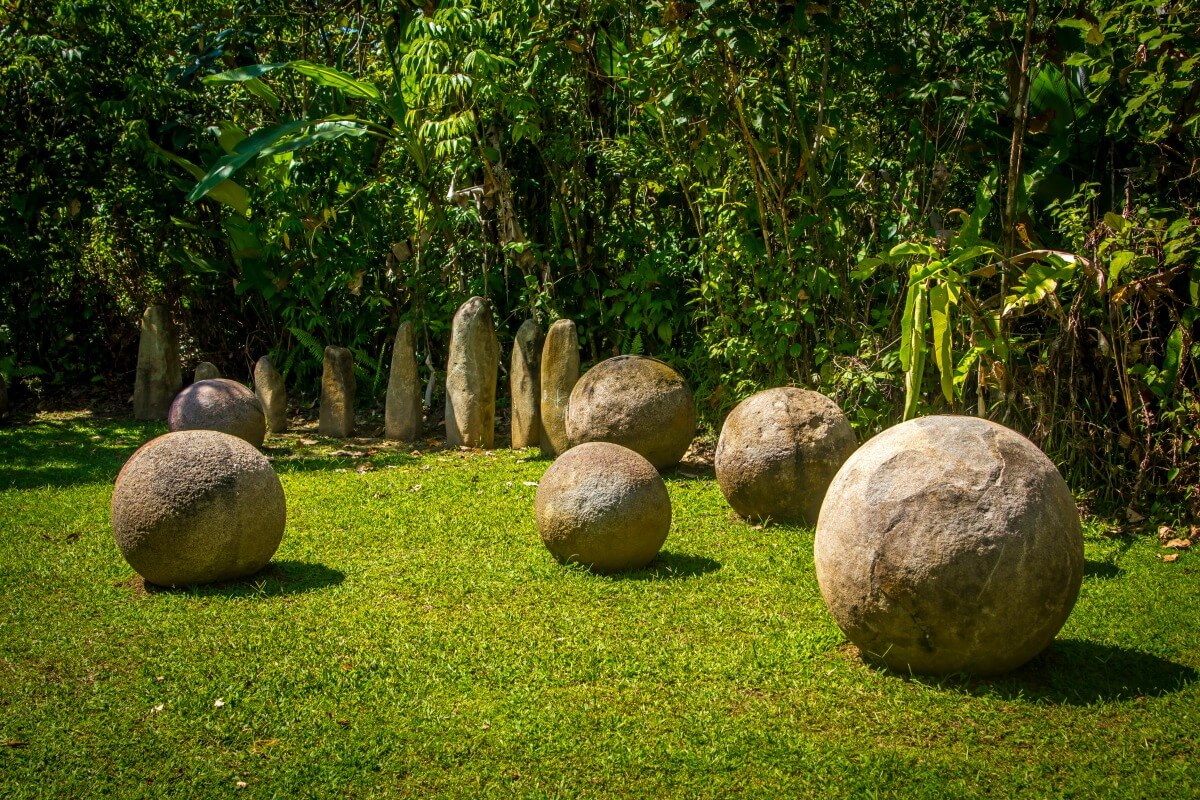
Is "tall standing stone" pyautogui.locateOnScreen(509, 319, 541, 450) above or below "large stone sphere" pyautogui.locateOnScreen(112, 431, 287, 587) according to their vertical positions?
above

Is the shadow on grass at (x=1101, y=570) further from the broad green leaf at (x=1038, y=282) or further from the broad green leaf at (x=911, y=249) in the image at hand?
the broad green leaf at (x=911, y=249)

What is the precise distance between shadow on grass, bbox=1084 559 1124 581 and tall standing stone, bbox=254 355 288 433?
29.6ft

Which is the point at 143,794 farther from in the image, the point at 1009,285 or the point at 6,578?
the point at 1009,285

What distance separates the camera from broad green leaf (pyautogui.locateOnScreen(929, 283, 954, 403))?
6203mm

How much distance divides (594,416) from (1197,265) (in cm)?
492

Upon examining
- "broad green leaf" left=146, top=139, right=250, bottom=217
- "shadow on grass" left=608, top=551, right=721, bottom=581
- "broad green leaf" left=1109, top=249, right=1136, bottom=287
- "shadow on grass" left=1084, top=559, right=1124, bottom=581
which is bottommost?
"shadow on grass" left=1084, top=559, right=1124, bottom=581

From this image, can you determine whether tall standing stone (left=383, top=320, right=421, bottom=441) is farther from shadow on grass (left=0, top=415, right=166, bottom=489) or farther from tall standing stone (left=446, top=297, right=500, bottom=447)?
shadow on grass (left=0, top=415, right=166, bottom=489)

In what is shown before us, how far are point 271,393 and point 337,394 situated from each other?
878 mm

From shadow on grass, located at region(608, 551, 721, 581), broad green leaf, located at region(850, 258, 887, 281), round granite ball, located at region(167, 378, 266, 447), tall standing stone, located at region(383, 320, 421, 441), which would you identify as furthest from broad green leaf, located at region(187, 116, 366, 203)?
shadow on grass, located at region(608, 551, 721, 581)

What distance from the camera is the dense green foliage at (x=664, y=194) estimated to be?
6969mm

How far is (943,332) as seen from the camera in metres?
6.19

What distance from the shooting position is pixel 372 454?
409 inches

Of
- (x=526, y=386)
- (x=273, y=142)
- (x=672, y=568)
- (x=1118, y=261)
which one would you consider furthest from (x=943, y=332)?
(x=273, y=142)

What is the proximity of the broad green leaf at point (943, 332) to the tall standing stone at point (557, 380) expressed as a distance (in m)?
4.43
